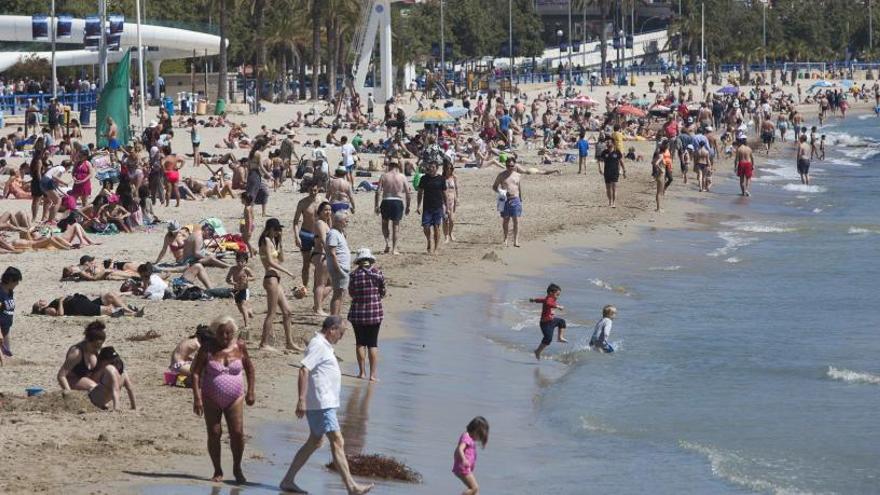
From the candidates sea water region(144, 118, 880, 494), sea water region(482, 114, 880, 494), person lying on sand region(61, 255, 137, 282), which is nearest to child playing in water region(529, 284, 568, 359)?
sea water region(144, 118, 880, 494)

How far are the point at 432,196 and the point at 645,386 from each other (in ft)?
21.5

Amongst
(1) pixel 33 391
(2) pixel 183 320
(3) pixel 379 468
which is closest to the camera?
(3) pixel 379 468

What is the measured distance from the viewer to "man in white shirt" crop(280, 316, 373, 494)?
34.7 ft

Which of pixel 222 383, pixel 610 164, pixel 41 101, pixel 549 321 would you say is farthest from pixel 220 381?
pixel 41 101

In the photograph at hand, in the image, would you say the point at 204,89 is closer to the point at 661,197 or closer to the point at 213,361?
the point at 661,197

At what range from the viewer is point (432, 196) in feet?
74.3

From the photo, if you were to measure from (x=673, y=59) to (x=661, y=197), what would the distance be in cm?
9308

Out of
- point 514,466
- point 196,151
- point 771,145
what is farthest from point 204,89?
point 514,466

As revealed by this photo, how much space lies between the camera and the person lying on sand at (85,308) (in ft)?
56.9

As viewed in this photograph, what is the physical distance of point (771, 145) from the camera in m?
58.0

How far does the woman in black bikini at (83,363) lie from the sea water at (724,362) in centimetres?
382

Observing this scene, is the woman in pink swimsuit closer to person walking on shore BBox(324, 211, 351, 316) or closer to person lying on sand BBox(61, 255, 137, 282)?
person walking on shore BBox(324, 211, 351, 316)

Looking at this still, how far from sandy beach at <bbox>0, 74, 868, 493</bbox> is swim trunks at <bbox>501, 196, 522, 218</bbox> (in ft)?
2.01

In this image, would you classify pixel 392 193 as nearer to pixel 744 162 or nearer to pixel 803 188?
pixel 744 162
